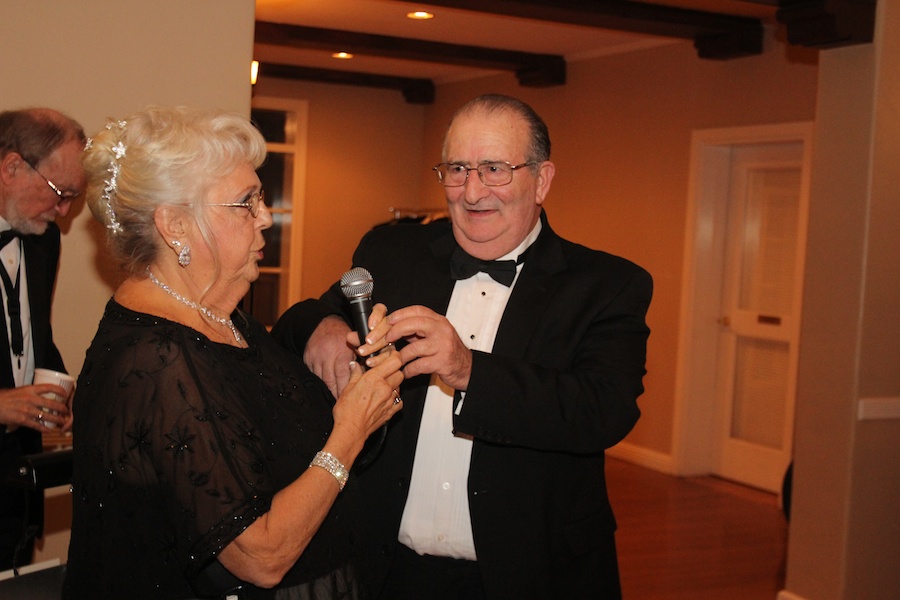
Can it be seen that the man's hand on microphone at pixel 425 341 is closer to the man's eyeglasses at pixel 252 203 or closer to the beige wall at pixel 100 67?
the man's eyeglasses at pixel 252 203

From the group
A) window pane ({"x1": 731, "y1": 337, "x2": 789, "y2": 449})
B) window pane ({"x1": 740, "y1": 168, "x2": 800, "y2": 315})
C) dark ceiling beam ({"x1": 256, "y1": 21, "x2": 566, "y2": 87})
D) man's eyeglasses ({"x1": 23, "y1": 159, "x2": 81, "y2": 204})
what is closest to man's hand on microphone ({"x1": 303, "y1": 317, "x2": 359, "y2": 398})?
man's eyeglasses ({"x1": 23, "y1": 159, "x2": 81, "y2": 204})

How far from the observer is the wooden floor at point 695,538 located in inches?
201

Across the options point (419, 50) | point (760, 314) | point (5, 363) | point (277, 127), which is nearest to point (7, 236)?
point (5, 363)

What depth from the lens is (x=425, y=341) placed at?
1771 mm

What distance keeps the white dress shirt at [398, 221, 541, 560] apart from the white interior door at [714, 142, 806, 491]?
5.08 meters

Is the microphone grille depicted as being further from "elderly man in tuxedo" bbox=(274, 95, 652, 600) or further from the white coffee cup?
the white coffee cup

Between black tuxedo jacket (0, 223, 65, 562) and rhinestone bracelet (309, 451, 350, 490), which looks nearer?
rhinestone bracelet (309, 451, 350, 490)

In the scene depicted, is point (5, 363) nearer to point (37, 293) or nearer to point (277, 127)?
point (37, 293)

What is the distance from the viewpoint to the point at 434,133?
1100 centimetres

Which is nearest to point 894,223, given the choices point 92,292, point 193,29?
point 193,29

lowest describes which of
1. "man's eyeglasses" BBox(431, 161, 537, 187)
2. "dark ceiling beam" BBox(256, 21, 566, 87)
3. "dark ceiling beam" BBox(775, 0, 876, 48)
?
"man's eyeglasses" BBox(431, 161, 537, 187)

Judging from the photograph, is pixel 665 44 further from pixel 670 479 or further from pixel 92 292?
pixel 92 292

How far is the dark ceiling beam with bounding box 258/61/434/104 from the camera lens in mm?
10055

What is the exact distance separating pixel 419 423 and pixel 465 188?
21.7 inches
